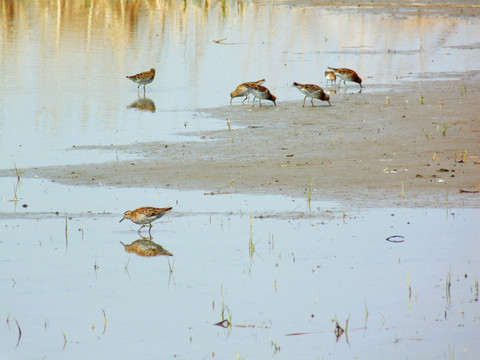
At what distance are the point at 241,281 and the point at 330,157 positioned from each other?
17.6ft

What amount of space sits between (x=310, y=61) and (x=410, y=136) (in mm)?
12251

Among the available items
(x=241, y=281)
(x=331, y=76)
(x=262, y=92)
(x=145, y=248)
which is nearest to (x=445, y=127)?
(x=262, y=92)

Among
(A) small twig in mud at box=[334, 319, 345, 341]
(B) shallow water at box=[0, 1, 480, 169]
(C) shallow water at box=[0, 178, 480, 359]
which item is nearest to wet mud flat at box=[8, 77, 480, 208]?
(C) shallow water at box=[0, 178, 480, 359]

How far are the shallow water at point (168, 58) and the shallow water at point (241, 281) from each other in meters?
4.03

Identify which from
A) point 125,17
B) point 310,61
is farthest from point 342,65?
point 125,17

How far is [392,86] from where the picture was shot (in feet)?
68.7

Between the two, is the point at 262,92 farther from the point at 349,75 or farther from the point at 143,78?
the point at 143,78

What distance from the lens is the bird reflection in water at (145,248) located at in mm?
9219

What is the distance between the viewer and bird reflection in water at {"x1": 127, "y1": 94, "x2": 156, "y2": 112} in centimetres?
1916

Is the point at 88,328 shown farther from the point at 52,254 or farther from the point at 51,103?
the point at 51,103

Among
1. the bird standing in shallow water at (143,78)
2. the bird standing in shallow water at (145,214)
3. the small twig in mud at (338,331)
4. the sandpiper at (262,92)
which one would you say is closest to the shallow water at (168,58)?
the bird standing in shallow water at (143,78)

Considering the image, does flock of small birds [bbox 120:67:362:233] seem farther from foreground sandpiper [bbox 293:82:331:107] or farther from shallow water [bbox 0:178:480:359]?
shallow water [bbox 0:178:480:359]

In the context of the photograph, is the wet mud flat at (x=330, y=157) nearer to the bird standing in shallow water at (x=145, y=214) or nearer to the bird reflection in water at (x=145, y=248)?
the bird standing in shallow water at (x=145, y=214)

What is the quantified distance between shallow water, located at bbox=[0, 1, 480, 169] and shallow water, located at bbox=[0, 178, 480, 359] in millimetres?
4032
